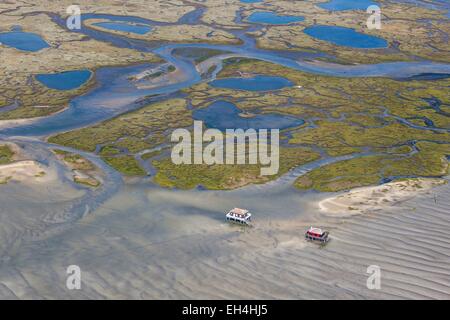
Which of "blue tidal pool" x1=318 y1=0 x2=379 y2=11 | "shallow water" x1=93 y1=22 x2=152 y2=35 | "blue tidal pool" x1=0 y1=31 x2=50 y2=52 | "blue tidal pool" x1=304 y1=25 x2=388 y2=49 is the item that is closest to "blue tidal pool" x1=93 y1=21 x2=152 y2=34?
"shallow water" x1=93 y1=22 x2=152 y2=35

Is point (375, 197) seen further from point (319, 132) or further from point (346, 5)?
point (346, 5)

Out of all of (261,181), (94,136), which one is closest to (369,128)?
(261,181)

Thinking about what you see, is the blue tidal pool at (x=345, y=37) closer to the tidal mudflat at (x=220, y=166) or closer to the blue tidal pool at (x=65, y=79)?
the tidal mudflat at (x=220, y=166)

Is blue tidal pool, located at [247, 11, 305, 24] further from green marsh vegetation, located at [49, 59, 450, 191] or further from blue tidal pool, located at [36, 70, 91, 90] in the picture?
blue tidal pool, located at [36, 70, 91, 90]

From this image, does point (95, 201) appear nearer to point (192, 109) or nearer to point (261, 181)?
point (261, 181)

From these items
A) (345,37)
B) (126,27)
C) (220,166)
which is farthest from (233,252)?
(126,27)
